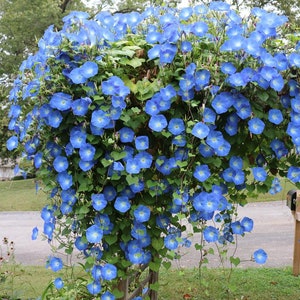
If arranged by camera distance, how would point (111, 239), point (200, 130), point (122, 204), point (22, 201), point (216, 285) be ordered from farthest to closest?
point (22, 201)
point (216, 285)
point (111, 239)
point (122, 204)
point (200, 130)

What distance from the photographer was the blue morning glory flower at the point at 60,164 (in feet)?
7.14

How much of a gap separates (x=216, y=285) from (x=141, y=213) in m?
2.78

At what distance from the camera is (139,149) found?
6.80 feet

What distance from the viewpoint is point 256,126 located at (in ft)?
6.75

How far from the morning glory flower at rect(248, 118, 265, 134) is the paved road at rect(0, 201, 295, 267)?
2.90m

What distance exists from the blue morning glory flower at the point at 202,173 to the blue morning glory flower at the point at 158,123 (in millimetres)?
238

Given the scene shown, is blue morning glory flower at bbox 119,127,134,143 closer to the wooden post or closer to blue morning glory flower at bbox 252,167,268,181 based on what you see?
blue morning glory flower at bbox 252,167,268,181

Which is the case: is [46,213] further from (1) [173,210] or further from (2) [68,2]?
(2) [68,2]

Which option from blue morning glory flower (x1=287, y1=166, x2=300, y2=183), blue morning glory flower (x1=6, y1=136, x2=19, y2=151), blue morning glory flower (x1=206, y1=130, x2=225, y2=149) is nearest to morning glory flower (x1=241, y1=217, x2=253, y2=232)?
blue morning glory flower (x1=287, y1=166, x2=300, y2=183)

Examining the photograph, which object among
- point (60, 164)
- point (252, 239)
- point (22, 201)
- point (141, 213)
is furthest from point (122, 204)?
point (22, 201)

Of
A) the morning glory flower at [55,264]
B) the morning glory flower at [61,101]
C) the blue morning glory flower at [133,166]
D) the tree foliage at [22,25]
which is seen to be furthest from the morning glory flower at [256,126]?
the tree foliage at [22,25]

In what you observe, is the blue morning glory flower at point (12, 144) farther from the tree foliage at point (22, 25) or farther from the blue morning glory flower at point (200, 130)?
the tree foliage at point (22, 25)

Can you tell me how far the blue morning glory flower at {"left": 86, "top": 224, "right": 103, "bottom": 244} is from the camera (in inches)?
85.2

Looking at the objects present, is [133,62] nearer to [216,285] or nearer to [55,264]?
[55,264]
